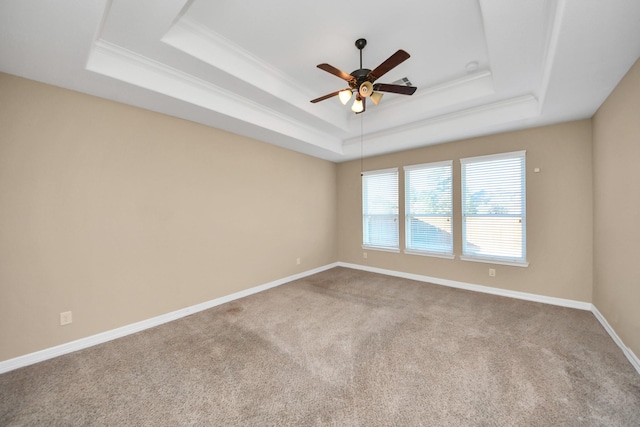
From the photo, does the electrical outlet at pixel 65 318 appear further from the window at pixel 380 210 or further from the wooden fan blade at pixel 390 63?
the window at pixel 380 210

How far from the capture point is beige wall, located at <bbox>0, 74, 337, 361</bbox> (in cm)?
216

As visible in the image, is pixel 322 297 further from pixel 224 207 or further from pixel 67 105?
pixel 67 105

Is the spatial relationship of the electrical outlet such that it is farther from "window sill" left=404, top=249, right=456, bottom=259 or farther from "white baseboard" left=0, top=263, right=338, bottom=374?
"window sill" left=404, top=249, right=456, bottom=259

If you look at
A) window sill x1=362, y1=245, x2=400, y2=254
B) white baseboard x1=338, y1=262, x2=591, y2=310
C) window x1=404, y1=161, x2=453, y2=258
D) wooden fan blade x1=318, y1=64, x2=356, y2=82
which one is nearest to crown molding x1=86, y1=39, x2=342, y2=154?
wooden fan blade x1=318, y1=64, x2=356, y2=82

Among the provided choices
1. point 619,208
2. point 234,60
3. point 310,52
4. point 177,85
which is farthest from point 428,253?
point 177,85

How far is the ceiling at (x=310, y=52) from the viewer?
174 cm

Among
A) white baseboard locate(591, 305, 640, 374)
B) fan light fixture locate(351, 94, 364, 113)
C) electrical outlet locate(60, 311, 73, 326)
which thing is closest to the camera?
white baseboard locate(591, 305, 640, 374)

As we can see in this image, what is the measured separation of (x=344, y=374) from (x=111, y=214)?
288cm

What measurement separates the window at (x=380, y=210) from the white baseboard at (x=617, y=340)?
2.71 metres

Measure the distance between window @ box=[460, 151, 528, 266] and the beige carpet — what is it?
Answer: 98 cm

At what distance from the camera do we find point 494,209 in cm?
381

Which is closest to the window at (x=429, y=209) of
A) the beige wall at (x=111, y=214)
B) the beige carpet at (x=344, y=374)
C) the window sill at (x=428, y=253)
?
the window sill at (x=428, y=253)

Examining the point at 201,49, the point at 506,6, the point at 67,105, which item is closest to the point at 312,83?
the point at 201,49

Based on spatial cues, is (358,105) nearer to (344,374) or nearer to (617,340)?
(344,374)
